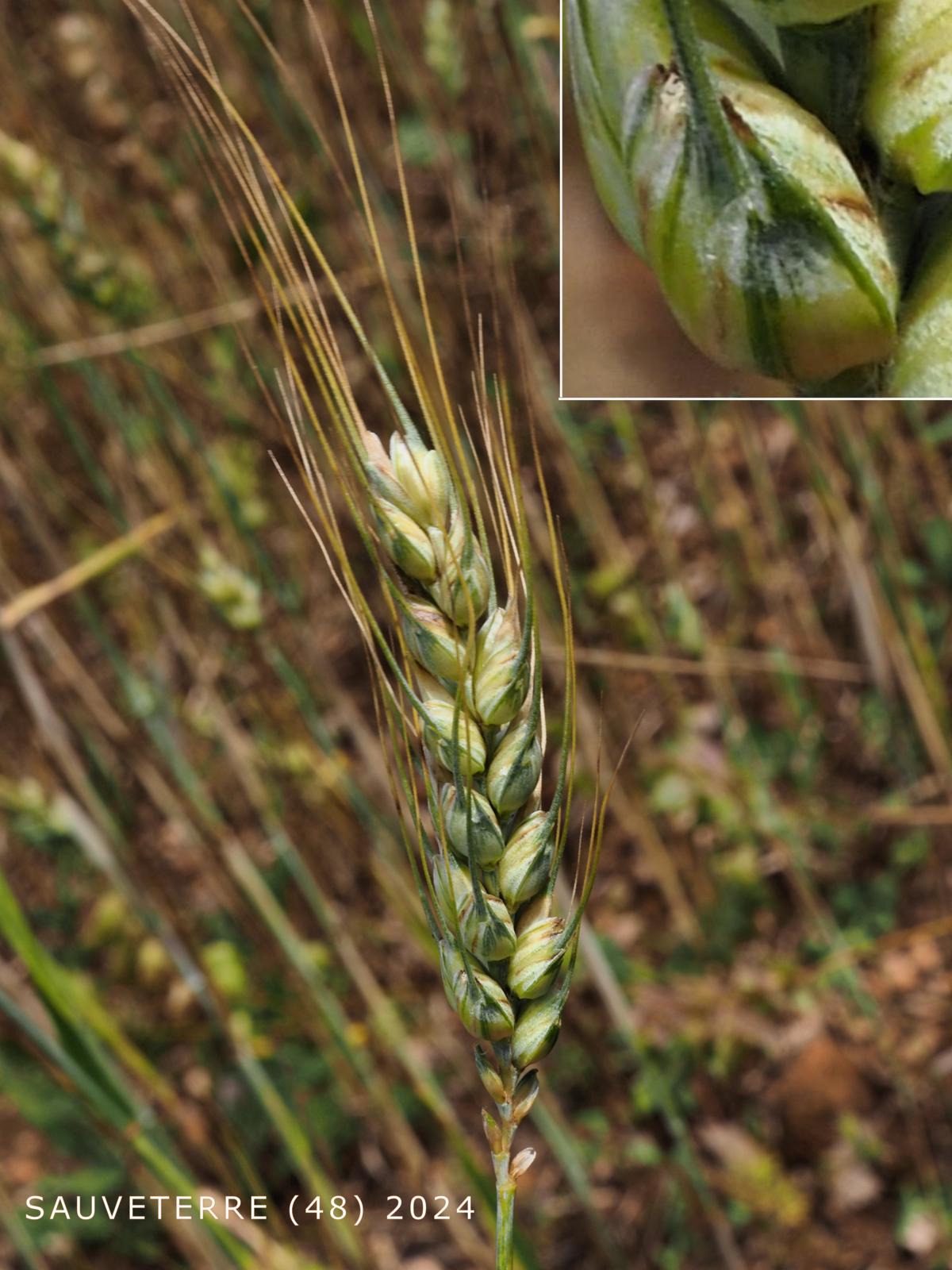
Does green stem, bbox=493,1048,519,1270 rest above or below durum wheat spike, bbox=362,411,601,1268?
below

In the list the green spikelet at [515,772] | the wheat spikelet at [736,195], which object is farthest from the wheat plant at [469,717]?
the wheat spikelet at [736,195]

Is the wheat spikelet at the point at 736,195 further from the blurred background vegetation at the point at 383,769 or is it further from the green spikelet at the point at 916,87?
the blurred background vegetation at the point at 383,769

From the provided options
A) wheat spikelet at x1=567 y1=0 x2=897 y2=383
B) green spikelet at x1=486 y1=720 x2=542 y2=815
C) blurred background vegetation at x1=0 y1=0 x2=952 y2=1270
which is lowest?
blurred background vegetation at x1=0 y1=0 x2=952 y2=1270

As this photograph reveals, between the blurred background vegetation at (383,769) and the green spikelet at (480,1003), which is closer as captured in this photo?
the green spikelet at (480,1003)

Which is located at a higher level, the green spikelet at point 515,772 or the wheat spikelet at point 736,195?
the wheat spikelet at point 736,195

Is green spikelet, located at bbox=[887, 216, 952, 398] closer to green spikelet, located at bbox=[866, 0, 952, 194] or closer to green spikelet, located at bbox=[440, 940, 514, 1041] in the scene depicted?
green spikelet, located at bbox=[866, 0, 952, 194]

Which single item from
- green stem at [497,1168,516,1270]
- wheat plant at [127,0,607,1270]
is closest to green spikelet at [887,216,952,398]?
wheat plant at [127,0,607,1270]
